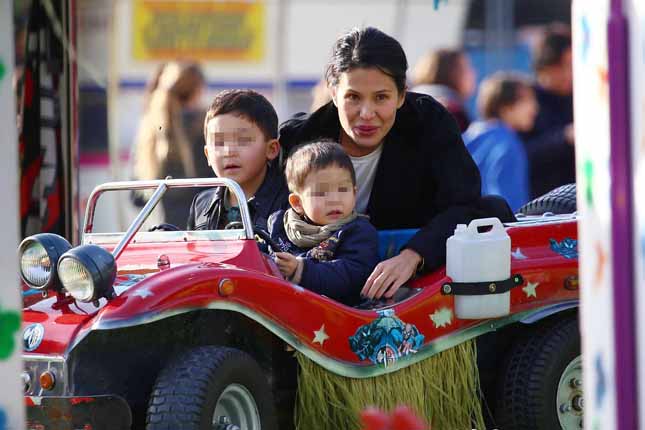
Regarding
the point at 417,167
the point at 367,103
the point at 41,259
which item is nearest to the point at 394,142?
the point at 417,167

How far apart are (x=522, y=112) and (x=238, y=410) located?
6.90 metres

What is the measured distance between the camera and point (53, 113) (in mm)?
6766

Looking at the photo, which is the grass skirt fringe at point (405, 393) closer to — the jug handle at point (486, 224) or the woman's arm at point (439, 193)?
the woman's arm at point (439, 193)

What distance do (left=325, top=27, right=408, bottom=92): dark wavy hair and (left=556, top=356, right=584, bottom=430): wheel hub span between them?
1403 mm

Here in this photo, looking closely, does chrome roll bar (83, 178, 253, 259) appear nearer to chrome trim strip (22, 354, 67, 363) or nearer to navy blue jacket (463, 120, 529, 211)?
chrome trim strip (22, 354, 67, 363)

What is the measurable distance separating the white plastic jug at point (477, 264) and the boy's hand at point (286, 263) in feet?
2.15

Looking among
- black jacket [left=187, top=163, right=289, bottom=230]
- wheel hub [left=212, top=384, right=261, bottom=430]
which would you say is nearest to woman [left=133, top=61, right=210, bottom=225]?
black jacket [left=187, top=163, right=289, bottom=230]

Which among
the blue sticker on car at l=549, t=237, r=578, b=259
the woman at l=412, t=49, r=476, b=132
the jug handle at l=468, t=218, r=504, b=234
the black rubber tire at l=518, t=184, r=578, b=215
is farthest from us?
the woman at l=412, t=49, r=476, b=132

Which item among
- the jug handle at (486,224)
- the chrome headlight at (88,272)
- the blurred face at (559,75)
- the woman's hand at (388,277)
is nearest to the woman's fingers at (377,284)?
the woman's hand at (388,277)

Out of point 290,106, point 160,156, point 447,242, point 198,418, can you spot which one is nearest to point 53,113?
point 160,156

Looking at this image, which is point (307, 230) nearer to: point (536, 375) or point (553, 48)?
point (536, 375)

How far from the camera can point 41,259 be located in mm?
4020

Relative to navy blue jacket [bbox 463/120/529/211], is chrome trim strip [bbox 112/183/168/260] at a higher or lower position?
lower

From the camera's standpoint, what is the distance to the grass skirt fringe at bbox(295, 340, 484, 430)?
431 centimetres
